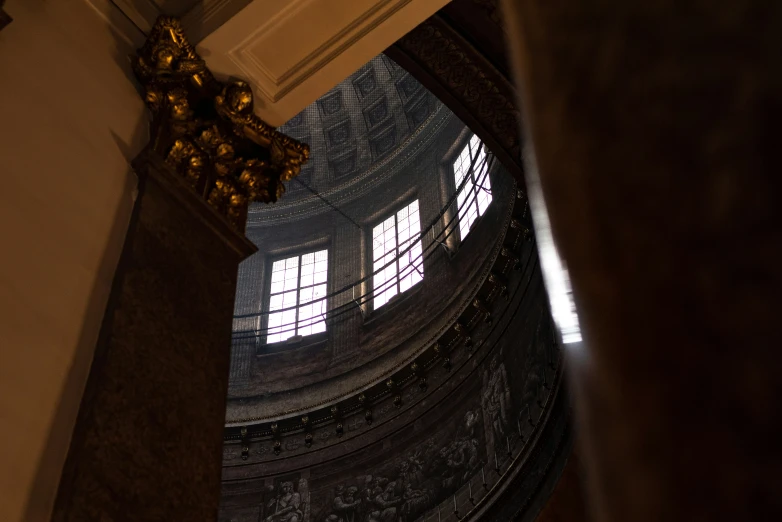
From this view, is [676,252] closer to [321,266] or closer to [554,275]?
[554,275]

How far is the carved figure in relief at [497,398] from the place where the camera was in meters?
9.16

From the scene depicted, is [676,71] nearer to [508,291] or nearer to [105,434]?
[105,434]

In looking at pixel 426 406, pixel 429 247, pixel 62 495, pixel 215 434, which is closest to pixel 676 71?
pixel 62 495

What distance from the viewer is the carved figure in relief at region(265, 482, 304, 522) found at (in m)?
11.2

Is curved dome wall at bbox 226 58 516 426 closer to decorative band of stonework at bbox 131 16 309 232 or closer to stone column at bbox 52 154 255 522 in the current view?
decorative band of stonework at bbox 131 16 309 232

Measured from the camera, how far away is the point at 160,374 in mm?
2887

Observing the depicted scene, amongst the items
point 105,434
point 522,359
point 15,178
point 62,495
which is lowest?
point 62,495

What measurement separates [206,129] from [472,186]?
27.1 feet

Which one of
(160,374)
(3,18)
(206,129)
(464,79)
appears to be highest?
(464,79)

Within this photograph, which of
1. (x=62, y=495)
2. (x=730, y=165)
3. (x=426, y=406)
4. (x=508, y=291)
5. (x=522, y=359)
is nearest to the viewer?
(x=730, y=165)

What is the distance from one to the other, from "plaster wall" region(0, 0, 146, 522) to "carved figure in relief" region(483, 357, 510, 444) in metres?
6.47

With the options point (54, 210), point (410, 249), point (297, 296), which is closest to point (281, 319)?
point (297, 296)

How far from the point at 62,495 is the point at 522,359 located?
23.7ft

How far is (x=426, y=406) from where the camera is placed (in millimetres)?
10766
